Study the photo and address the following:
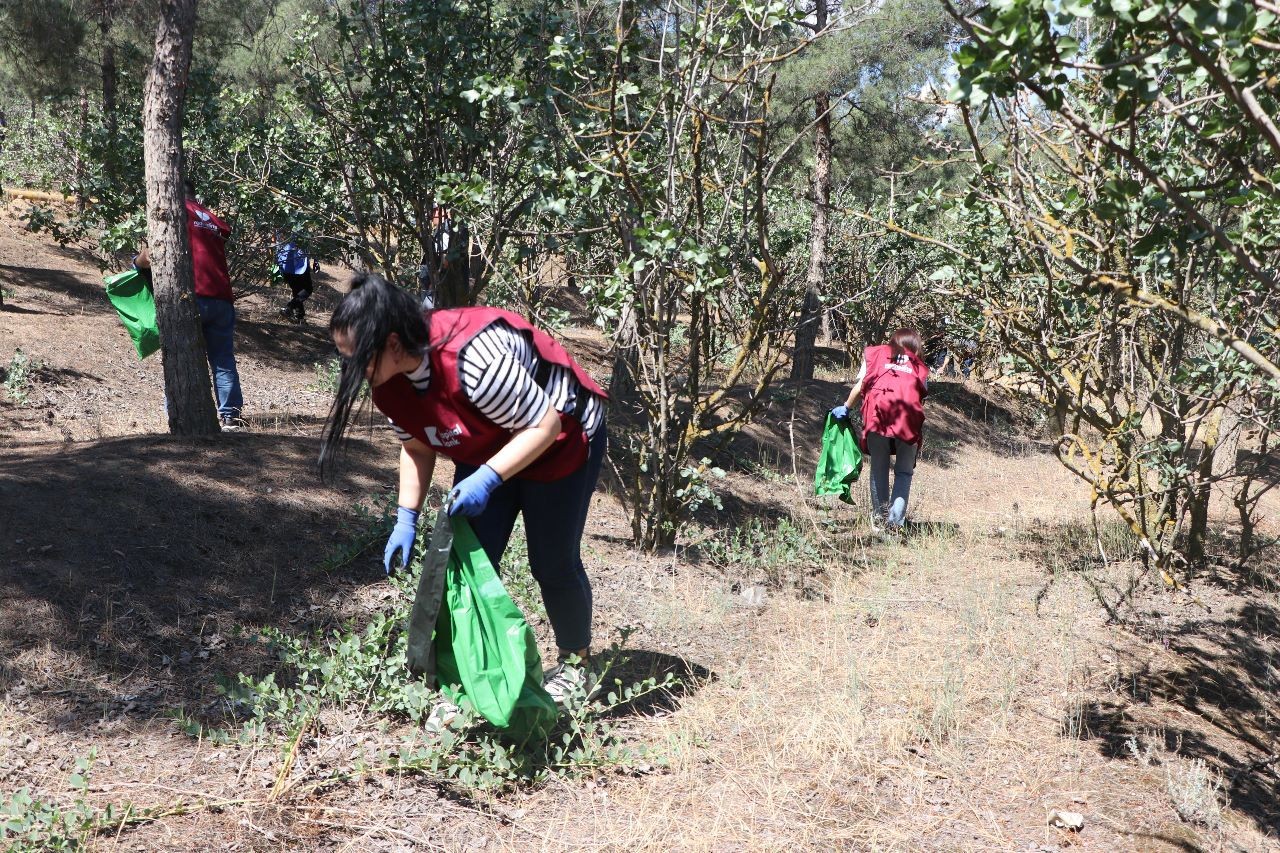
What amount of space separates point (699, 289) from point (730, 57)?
1.12 m

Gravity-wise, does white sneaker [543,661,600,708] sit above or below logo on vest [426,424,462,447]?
below

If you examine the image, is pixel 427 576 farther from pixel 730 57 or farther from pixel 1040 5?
pixel 730 57

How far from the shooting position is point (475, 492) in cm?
278

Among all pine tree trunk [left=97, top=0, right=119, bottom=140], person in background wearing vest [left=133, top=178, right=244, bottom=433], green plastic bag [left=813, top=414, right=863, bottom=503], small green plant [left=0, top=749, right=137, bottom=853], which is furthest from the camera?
pine tree trunk [left=97, top=0, right=119, bottom=140]

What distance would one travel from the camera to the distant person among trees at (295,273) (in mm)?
11208

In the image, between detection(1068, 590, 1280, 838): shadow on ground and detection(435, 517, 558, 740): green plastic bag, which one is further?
detection(1068, 590, 1280, 838): shadow on ground

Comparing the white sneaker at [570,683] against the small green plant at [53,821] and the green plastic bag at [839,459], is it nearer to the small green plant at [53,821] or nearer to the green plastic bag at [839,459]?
the small green plant at [53,821]

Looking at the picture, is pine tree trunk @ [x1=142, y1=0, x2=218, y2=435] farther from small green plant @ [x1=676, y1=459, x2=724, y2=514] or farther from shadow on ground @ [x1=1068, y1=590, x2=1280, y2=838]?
shadow on ground @ [x1=1068, y1=590, x2=1280, y2=838]

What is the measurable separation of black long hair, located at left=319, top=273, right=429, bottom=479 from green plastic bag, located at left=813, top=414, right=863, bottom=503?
4.10 metres

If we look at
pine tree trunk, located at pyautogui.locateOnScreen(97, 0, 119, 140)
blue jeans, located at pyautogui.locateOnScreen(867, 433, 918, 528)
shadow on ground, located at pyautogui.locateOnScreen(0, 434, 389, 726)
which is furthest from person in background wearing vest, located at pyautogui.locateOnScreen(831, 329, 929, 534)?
pine tree trunk, located at pyautogui.locateOnScreen(97, 0, 119, 140)

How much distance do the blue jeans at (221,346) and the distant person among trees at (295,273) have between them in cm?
449

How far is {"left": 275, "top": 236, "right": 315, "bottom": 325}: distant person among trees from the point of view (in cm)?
1121

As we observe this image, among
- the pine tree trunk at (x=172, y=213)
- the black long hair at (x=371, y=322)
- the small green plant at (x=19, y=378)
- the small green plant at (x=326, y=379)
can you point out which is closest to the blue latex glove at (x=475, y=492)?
the black long hair at (x=371, y=322)

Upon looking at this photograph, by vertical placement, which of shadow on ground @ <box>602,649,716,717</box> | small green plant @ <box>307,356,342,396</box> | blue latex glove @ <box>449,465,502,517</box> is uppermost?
blue latex glove @ <box>449,465,502,517</box>
